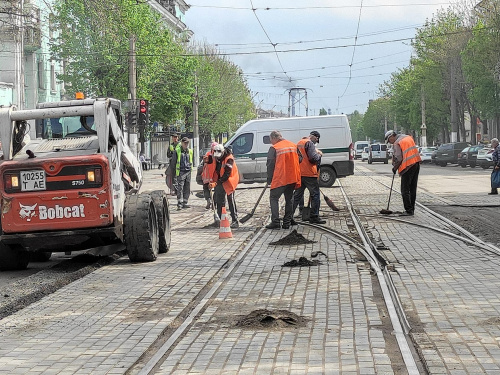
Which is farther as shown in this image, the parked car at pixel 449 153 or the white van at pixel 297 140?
the parked car at pixel 449 153

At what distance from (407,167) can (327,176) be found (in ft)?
44.2

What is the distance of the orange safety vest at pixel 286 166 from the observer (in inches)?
639

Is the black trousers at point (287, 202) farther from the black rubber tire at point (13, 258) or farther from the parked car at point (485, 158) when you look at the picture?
the parked car at point (485, 158)

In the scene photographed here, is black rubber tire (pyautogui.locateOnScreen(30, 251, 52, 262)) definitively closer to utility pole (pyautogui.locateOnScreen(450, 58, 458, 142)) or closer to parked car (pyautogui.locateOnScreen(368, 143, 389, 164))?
utility pole (pyautogui.locateOnScreen(450, 58, 458, 142))

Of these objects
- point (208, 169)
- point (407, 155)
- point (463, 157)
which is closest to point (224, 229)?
point (208, 169)

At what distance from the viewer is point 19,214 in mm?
11133

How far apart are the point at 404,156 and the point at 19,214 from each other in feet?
30.7

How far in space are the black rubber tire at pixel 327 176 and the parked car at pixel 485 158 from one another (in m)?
19.5

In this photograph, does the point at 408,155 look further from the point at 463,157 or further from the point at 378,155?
the point at 378,155

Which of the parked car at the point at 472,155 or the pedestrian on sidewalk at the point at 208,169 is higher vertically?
the pedestrian on sidewalk at the point at 208,169

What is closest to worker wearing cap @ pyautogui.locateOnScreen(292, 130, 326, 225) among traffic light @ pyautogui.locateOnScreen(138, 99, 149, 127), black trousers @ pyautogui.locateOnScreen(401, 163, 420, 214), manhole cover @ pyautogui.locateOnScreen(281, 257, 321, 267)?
black trousers @ pyautogui.locateOnScreen(401, 163, 420, 214)

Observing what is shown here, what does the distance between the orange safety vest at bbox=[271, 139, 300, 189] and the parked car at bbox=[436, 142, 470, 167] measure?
43606mm

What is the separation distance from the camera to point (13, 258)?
1172 cm

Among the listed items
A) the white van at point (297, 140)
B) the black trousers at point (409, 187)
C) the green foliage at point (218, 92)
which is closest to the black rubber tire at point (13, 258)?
the black trousers at point (409, 187)
